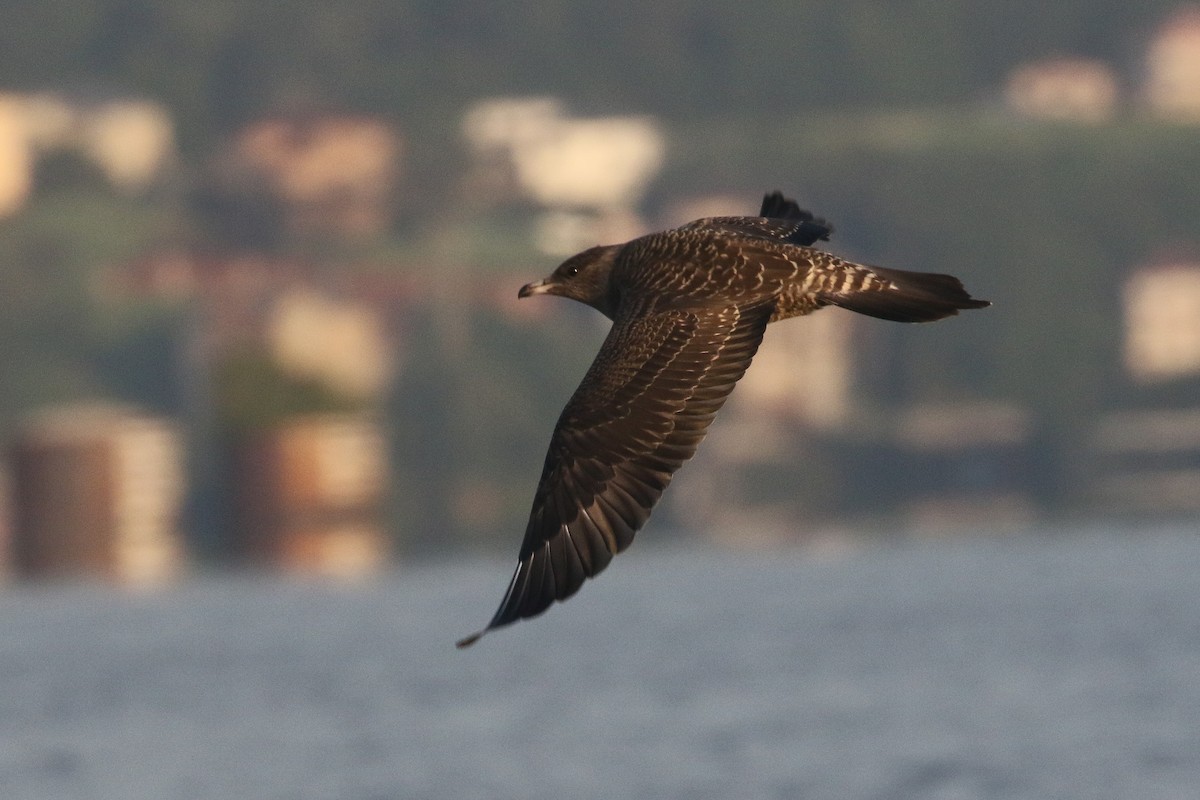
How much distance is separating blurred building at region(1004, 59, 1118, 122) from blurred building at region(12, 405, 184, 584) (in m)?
74.5

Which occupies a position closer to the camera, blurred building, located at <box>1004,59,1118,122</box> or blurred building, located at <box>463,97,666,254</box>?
blurred building, located at <box>463,97,666,254</box>

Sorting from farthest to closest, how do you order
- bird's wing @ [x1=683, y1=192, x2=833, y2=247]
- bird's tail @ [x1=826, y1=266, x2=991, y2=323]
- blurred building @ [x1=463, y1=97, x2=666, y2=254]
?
1. blurred building @ [x1=463, y1=97, x2=666, y2=254]
2. bird's wing @ [x1=683, y1=192, x2=833, y2=247]
3. bird's tail @ [x1=826, y1=266, x2=991, y2=323]

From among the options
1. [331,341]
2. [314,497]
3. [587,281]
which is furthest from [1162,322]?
[587,281]

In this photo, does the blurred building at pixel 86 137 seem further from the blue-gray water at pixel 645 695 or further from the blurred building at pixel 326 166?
the blue-gray water at pixel 645 695

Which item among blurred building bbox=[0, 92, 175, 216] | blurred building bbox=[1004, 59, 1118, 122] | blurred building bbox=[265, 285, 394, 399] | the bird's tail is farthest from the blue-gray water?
blurred building bbox=[1004, 59, 1118, 122]

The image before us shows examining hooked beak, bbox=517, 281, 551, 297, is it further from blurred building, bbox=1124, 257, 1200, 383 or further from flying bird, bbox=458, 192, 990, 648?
blurred building, bbox=1124, 257, 1200, 383

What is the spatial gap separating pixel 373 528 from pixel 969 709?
93.9 meters

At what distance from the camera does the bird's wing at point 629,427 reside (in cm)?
1547

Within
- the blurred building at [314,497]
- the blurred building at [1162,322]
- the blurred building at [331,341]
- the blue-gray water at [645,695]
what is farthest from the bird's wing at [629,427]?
the blurred building at [331,341]

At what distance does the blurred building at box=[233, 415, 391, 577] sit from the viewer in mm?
133875

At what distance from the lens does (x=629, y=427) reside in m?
15.8

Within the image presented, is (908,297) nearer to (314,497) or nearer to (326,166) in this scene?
(314,497)

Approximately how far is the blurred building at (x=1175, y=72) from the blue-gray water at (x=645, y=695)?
70316 millimetres

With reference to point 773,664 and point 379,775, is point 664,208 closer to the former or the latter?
point 773,664
